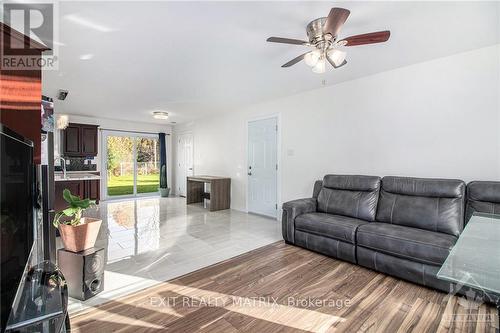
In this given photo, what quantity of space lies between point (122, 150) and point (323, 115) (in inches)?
241

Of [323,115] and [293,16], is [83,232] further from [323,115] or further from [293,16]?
[323,115]

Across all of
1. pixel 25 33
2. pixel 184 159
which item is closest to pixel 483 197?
pixel 25 33

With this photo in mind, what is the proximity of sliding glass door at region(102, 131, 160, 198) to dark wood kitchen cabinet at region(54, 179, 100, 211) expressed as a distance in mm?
984

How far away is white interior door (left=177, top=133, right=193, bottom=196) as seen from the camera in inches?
294

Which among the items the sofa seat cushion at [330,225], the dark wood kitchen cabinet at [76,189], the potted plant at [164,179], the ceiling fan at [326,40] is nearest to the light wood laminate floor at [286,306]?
the sofa seat cushion at [330,225]

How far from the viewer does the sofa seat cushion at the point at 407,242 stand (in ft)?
7.25

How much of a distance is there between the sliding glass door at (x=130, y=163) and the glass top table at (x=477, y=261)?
7.75 meters

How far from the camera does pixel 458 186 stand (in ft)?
8.48

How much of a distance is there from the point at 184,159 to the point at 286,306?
21.2 ft

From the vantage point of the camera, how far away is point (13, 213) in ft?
3.46

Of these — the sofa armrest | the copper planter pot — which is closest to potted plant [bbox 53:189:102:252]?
the copper planter pot

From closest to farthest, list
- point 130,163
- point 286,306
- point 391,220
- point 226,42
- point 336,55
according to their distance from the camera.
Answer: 1. point 286,306
2. point 336,55
3. point 226,42
4. point 391,220
5. point 130,163

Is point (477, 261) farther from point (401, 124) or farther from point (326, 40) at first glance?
point (401, 124)

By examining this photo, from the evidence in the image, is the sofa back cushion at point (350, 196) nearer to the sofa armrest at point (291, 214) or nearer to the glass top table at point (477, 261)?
the sofa armrest at point (291, 214)
